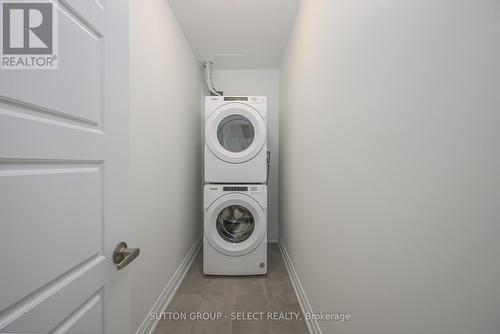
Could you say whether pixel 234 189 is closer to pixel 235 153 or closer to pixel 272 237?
pixel 235 153

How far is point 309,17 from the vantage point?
146cm

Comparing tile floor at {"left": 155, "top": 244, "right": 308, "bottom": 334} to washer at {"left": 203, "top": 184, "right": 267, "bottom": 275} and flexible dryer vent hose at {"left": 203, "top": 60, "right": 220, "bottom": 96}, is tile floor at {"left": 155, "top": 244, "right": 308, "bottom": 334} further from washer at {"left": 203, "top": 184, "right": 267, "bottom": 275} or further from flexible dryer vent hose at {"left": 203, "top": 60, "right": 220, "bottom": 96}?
flexible dryer vent hose at {"left": 203, "top": 60, "right": 220, "bottom": 96}

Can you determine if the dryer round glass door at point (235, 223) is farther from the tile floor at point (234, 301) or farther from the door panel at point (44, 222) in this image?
the door panel at point (44, 222)

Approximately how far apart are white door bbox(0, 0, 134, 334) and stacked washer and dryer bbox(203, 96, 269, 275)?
1.38 metres

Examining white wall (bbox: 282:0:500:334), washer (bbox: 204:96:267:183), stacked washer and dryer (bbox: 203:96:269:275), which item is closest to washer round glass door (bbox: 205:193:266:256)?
stacked washer and dryer (bbox: 203:96:269:275)

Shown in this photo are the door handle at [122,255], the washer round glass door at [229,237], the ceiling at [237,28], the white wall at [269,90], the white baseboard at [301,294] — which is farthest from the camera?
the white wall at [269,90]

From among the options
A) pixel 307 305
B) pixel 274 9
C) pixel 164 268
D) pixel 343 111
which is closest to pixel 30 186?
pixel 343 111

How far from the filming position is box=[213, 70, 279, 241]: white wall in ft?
9.51

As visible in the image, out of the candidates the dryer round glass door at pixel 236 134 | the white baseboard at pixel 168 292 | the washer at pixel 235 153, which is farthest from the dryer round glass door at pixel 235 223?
the dryer round glass door at pixel 236 134

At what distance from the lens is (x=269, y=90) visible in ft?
9.59

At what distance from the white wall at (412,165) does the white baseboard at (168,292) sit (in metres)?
1.11

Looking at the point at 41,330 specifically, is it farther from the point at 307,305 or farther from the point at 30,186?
the point at 307,305

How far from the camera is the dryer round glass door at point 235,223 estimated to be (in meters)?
2.26

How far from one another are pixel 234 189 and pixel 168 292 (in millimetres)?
994
